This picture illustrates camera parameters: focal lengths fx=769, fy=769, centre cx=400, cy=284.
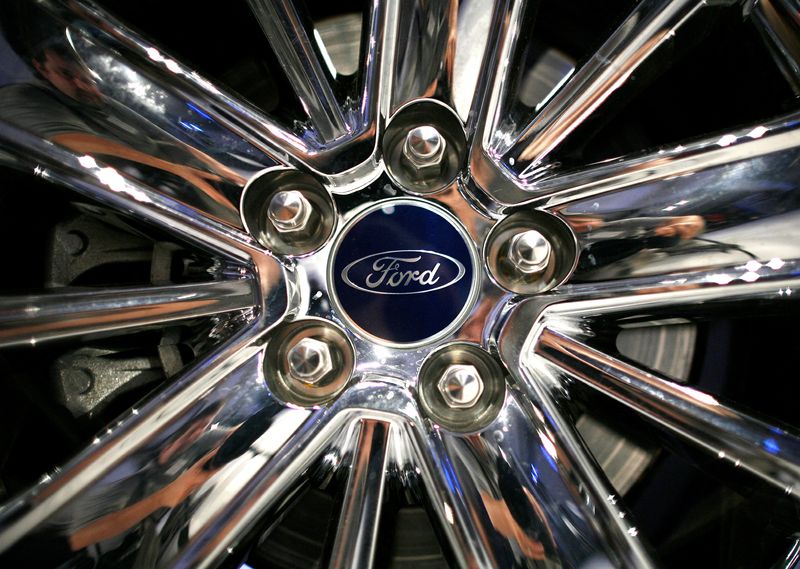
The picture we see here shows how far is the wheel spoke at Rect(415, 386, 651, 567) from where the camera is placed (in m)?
0.77

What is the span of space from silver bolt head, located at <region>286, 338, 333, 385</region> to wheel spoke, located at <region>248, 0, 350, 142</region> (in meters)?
0.23

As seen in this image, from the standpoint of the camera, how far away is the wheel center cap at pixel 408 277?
82 centimetres

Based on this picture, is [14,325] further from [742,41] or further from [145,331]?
[742,41]

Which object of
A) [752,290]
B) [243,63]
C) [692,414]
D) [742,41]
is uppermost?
[742,41]

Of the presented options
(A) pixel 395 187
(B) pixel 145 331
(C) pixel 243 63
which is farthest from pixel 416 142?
(B) pixel 145 331

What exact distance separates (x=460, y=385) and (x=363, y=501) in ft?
0.52

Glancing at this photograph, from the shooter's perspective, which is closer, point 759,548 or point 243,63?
point 759,548

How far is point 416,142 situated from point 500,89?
4.4 inches

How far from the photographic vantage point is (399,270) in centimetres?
82

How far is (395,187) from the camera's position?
840 millimetres

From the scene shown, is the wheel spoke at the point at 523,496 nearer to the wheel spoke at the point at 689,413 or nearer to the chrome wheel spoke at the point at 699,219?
the wheel spoke at the point at 689,413

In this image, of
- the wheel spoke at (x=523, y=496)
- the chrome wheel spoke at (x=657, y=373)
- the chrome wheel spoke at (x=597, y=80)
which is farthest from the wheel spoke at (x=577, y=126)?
the wheel spoke at (x=523, y=496)

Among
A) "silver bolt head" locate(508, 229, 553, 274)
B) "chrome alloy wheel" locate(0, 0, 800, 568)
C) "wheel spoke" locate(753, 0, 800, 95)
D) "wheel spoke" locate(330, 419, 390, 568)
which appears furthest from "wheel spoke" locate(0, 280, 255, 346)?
"wheel spoke" locate(753, 0, 800, 95)

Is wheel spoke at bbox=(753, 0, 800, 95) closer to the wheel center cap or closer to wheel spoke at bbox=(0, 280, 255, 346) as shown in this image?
the wheel center cap
